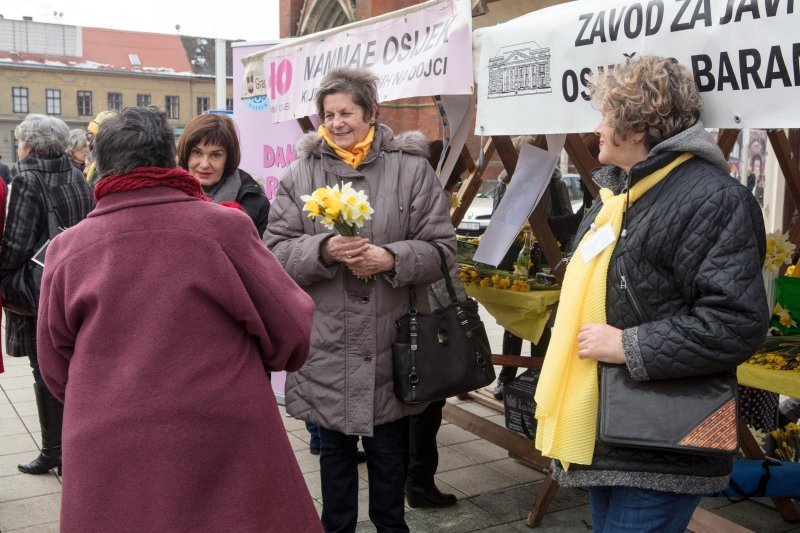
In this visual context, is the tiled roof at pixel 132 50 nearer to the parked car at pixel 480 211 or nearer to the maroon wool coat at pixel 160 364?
the parked car at pixel 480 211

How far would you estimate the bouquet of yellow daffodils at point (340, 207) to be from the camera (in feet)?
9.37

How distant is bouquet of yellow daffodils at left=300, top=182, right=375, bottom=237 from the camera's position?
2.86 meters

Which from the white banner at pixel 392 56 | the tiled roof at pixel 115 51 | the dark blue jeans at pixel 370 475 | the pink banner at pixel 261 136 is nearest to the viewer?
the dark blue jeans at pixel 370 475

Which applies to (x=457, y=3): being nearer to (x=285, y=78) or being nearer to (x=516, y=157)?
(x=516, y=157)

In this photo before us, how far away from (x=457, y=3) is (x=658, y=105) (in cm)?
172

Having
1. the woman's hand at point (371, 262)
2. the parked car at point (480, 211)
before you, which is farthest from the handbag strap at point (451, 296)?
the parked car at point (480, 211)

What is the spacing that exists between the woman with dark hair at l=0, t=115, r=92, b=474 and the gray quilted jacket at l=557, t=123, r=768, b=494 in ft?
10.6

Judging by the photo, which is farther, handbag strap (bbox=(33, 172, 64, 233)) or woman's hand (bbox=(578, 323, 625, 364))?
handbag strap (bbox=(33, 172, 64, 233))

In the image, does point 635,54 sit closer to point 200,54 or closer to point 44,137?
point 44,137

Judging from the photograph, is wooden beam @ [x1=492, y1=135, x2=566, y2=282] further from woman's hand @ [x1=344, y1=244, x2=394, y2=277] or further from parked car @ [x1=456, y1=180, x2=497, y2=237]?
parked car @ [x1=456, y1=180, x2=497, y2=237]

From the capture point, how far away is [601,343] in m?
2.15

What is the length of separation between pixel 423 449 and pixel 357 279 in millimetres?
1266

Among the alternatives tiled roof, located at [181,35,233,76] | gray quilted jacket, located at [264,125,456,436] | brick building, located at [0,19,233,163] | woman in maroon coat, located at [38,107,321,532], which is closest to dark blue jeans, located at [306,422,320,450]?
gray quilted jacket, located at [264,125,456,436]

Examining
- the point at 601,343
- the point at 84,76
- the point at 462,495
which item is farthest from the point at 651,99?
the point at 84,76
